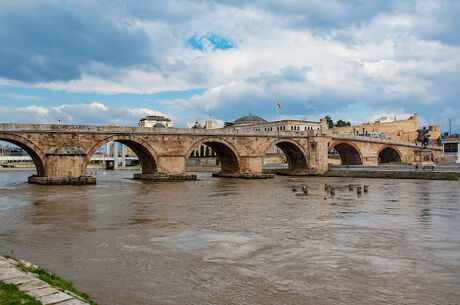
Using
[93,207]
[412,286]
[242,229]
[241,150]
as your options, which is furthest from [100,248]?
[241,150]

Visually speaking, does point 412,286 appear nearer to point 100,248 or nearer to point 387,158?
point 100,248

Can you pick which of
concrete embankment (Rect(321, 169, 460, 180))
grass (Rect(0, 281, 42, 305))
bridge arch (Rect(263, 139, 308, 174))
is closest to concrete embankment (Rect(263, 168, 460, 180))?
concrete embankment (Rect(321, 169, 460, 180))

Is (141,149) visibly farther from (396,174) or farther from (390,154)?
(390,154)

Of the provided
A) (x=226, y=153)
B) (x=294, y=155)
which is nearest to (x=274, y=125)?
(x=294, y=155)

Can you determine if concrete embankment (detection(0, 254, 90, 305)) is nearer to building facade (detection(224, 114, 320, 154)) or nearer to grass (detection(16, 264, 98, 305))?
grass (detection(16, 264, 98, 305))

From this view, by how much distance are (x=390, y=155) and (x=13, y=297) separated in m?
60.7

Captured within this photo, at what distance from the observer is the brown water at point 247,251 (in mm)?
6840

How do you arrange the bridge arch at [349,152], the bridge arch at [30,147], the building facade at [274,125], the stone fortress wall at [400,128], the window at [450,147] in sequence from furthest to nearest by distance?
the building facade at [274,125]
the stone fortress wall at [400,128]
the window at [450,147]
the bridge arch at [349,152]
the bridge arch at [30,147]

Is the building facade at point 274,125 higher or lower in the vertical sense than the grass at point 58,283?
higher

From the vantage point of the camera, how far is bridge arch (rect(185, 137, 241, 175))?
126ft

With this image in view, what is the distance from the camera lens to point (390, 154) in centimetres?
5947

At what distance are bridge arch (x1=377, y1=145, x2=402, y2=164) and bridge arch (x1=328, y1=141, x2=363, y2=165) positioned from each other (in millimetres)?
4556

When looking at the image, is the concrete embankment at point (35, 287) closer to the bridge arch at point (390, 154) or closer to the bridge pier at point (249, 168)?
the bridge pier at point (249, 168)

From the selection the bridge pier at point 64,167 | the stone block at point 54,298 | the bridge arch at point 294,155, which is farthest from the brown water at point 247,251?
the bridge arch at point 294,155
